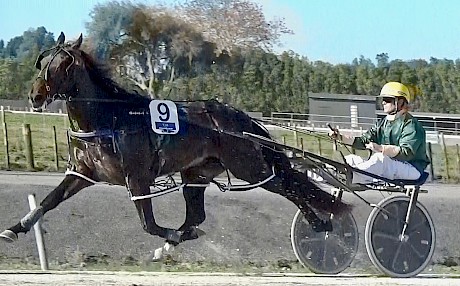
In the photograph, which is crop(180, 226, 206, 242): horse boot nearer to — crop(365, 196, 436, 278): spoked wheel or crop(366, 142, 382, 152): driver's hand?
crop(365, 196, 436, 278): spoked wheel

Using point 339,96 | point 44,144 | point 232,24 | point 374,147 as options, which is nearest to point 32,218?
point 44,144

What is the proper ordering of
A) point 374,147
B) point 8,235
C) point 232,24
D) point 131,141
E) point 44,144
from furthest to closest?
1. point 232,24
2. point 44,144
3. point 374,147
4. point 8,235
5. point 131,141

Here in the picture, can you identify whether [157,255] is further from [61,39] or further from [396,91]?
[396,91]

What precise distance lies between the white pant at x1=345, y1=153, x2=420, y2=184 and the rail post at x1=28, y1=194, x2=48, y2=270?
96.4 inches

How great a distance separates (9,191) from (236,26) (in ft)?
7.42

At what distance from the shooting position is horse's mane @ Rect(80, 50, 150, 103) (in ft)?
22.2

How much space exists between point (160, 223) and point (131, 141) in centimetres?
76

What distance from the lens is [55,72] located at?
6.59m

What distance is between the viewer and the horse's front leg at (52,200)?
6801mm

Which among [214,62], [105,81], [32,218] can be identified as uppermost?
[214,62]

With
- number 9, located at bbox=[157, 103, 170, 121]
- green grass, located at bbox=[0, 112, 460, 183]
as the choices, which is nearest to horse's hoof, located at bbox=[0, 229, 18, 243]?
green grass, located at bbox=[0, 112, 460, 183]

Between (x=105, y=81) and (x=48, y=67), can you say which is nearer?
(x=48, y=67)

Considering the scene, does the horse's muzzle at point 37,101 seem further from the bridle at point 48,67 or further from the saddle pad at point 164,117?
the saddle pad at point 164,117

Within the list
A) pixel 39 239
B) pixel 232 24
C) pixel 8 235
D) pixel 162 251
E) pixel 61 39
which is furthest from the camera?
pixel 232 24
